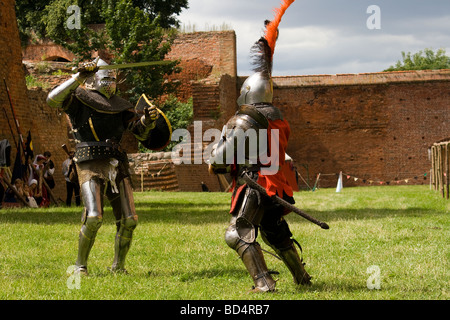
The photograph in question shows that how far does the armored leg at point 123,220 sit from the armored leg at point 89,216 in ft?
0.74

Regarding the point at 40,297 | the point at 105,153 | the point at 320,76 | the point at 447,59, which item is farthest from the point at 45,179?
the point at 447,59

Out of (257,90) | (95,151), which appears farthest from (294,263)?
(95,151)

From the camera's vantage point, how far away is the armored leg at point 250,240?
4543 millimetres

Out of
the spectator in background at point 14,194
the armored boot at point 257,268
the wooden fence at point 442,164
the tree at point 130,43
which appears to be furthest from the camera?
the tree at point 130,43

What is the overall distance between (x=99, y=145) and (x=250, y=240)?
6.00ft

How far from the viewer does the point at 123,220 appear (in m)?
5.62

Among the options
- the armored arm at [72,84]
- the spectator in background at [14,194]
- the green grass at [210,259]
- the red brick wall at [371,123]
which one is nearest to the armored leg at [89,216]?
the green grass at [210,259]

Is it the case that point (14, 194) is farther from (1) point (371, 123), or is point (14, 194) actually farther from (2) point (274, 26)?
(1) point (371, 123)

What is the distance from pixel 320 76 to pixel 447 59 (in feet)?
108

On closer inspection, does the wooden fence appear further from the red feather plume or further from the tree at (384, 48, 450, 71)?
the tree at (384, 48, 450, 71)

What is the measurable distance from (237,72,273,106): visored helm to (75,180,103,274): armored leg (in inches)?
61.4

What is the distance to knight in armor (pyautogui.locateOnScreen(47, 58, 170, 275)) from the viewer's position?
546 cm
